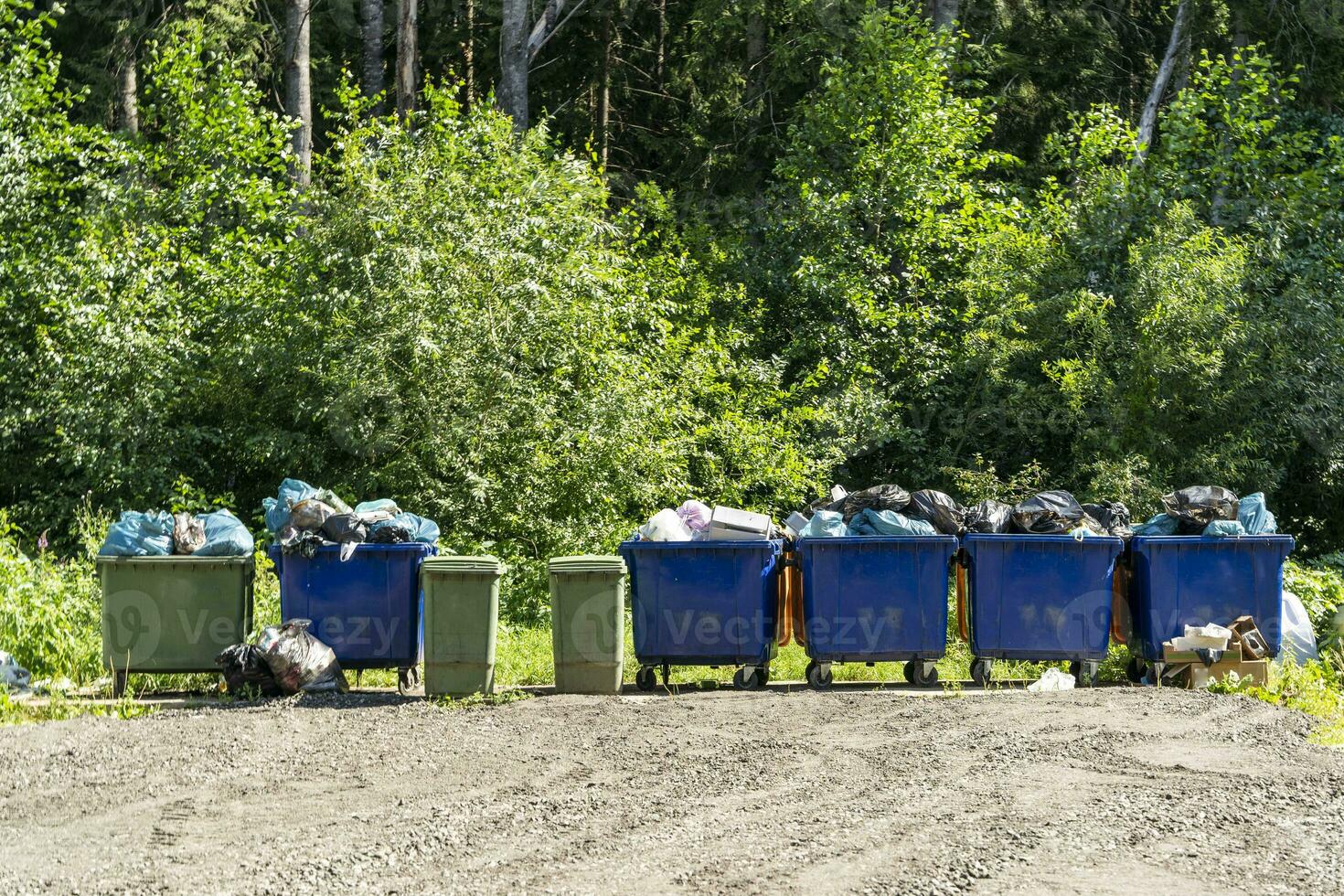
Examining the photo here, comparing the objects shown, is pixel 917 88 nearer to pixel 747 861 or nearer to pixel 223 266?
pixel 223 266

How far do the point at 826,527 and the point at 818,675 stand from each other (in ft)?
3.35

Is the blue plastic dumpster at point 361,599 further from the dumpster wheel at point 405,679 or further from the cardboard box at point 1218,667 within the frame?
the cardboard box at point 1218,667

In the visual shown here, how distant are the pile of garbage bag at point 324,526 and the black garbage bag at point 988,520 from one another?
3.64 meters

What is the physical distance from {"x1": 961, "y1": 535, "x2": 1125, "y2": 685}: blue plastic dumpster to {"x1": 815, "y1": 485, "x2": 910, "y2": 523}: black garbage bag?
0.57 meters

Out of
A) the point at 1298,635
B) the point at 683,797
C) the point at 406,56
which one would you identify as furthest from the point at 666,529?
the point at 406,56

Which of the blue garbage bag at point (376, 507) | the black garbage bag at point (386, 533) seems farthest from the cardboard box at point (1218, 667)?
the blue garbage bag at point (376, 507)

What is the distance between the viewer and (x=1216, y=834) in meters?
5.87

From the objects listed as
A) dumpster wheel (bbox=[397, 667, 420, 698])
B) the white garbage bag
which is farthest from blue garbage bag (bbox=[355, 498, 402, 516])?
the white garbage bag

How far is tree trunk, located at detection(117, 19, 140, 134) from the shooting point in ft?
69.9

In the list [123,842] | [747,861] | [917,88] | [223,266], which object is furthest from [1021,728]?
[917,88]

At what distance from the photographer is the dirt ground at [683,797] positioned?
5.32m

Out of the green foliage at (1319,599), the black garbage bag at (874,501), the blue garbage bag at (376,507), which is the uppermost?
the black garbage bag at (874,501)

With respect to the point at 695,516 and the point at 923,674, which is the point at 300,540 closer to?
the point at 695,516

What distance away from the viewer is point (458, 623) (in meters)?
9.09
